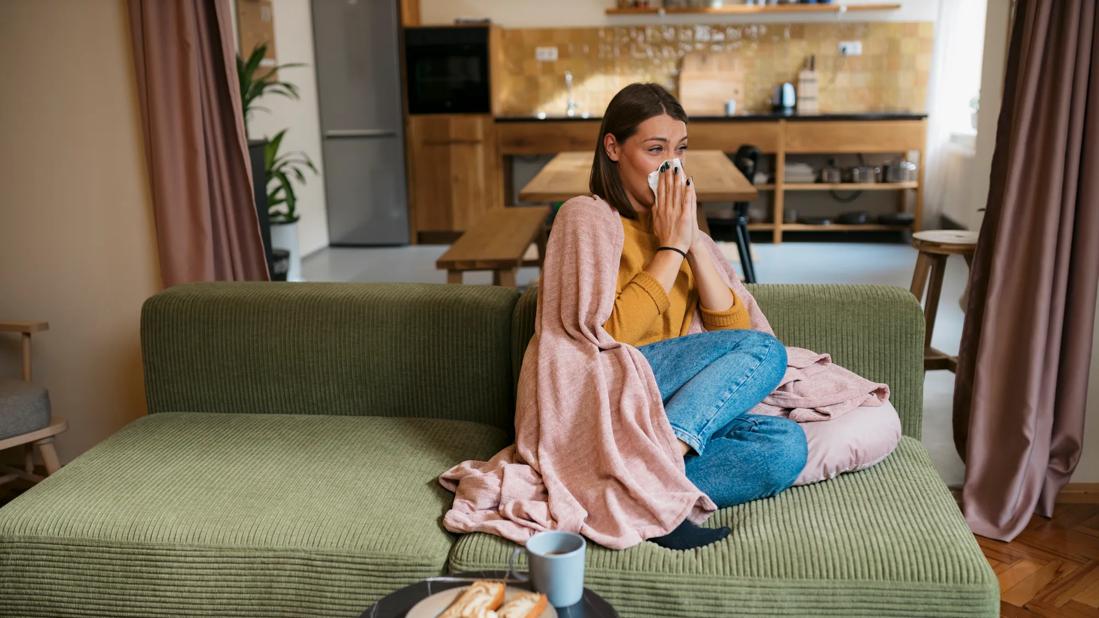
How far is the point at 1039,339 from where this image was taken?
2.46 metres

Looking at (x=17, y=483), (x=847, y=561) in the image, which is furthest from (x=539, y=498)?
(x=17, y=483)

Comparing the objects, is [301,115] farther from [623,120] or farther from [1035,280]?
[1035,280]

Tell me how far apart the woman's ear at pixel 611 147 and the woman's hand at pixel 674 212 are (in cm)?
12

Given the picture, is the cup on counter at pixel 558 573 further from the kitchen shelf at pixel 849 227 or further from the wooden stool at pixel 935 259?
the kitchen shelf at pixel 849 227

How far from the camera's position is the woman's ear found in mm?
2154

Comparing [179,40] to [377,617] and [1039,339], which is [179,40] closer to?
[377,617]

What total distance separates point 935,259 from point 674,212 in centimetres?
139

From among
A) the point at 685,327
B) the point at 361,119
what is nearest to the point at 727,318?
the point at 685,327

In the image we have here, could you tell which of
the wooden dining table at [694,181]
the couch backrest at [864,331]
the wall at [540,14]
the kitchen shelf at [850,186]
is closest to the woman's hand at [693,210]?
the couch backrest at [864,331]

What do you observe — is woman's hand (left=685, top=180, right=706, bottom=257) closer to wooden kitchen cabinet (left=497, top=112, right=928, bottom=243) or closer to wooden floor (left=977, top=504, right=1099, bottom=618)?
wooden floor (left=977, top=504, right=1099, bottom=618)

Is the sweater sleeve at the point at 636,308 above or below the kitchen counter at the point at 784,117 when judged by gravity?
below

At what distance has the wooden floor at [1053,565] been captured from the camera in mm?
2209

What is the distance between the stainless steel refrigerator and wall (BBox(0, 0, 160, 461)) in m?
4.04

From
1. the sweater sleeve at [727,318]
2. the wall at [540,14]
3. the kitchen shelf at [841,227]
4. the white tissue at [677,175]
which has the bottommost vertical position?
the kitchen shelf at [841,227]
